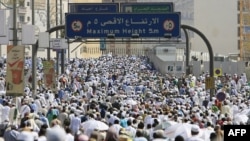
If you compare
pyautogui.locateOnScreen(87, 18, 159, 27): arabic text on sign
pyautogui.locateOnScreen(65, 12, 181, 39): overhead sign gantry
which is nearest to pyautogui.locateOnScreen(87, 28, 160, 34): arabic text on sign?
pyautogui.locateOnScreen(65, 12, 181, 39): overhead sign gantry

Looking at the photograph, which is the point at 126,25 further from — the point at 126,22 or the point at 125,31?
the point at 125,31

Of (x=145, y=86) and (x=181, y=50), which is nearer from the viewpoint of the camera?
(x=145, y=86)

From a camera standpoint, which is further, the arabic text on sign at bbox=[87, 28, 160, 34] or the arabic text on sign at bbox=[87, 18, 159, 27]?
the arabic text on sign at bbox=[87, 28, 160, 34]

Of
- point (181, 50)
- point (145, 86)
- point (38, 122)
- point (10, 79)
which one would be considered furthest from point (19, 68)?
point (181, 50)

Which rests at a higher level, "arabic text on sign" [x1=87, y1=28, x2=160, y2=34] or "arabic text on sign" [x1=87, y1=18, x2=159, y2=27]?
"arabic text on sign" [x1=87, y1=18, x2=159, y2=27]

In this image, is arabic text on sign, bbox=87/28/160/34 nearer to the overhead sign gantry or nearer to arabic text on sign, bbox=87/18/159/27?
the overhead sign gantry

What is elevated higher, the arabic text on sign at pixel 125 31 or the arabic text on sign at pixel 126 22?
the arabic text on sign at pixel 126 22

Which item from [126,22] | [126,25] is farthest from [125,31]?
[126,22]

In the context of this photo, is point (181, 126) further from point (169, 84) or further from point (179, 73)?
point (179, 73)

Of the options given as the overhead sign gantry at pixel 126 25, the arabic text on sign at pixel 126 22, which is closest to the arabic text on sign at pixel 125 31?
the overhead sign gantry at pixel 126 25

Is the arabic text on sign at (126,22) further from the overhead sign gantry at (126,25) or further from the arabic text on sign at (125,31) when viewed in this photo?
the arabic text on sign at (125,31)

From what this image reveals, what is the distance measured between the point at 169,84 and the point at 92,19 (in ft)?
38.9

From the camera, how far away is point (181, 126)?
19812 mm

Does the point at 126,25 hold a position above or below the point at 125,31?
above
